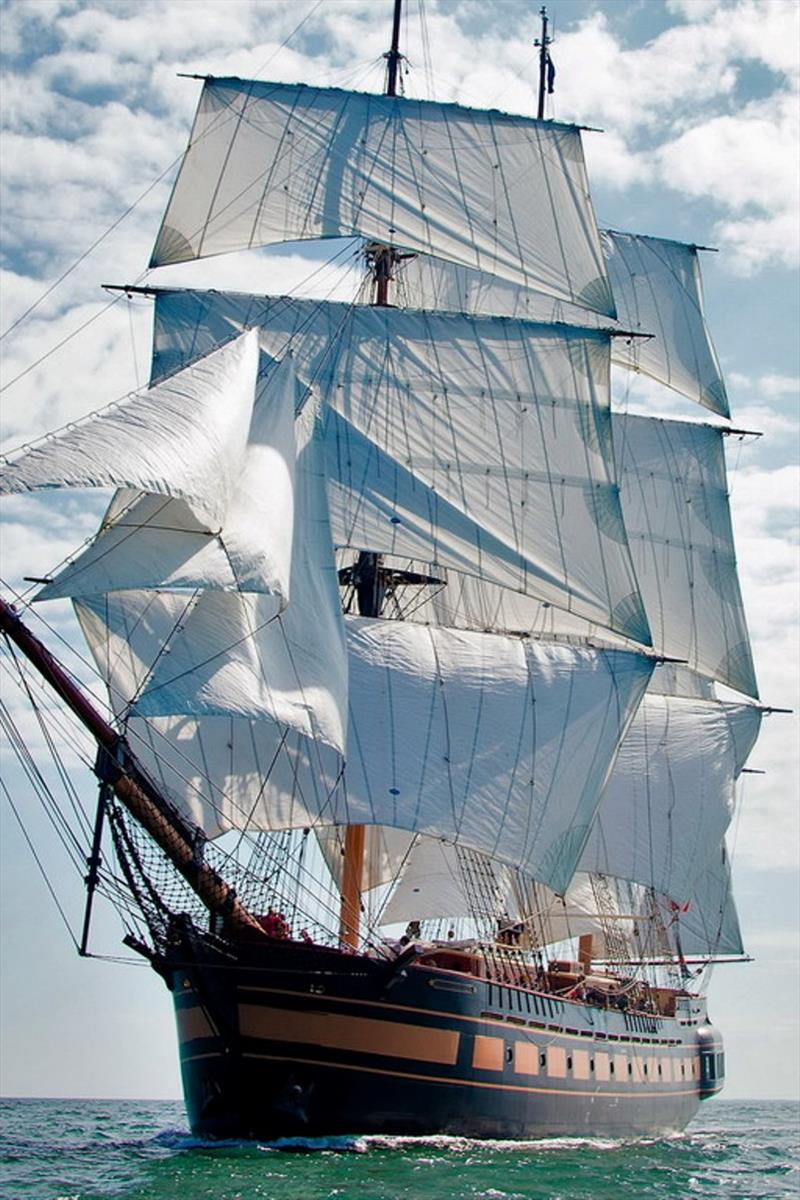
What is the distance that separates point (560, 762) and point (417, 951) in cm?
1263

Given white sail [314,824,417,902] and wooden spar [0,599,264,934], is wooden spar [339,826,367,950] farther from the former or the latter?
wooden spar [0,599,264,934]

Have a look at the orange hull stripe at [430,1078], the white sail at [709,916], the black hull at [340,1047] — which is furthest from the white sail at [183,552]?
the white sail at [709,916]

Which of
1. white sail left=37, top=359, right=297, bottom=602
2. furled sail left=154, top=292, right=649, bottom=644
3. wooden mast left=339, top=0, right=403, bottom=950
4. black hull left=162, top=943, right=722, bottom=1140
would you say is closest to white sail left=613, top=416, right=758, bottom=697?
furled sail left=154, top=292, right=649, bottom=644

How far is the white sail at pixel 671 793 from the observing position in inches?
2302

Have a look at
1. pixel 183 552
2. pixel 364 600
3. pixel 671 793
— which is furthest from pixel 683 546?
pixel 183 552

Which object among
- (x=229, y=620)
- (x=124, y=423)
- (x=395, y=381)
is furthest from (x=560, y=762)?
(x=124, y=423)

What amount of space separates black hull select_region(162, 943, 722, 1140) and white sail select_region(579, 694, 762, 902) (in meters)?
17.8

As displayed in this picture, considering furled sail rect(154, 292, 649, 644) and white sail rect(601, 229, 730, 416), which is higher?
white sail rect(601, 229, 730, 416)

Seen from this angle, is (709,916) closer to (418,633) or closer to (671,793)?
(671,793)

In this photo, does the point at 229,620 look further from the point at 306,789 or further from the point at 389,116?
the point at 389,116

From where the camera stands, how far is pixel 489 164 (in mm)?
53062

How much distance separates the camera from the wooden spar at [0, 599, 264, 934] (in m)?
33.2

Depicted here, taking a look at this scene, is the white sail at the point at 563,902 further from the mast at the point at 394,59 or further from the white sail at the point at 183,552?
the mast at the point at 394,59

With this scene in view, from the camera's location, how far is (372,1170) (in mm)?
32938
